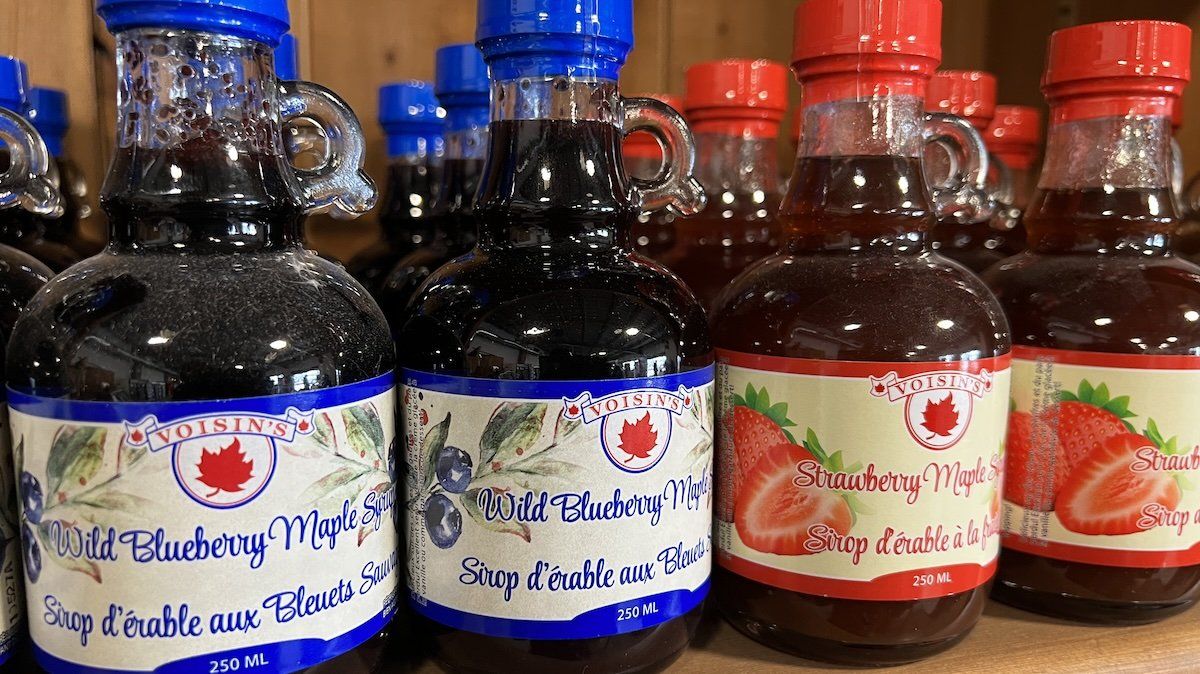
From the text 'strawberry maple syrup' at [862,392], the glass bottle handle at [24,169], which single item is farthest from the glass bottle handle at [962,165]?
the glass bottle handle at [24,169]

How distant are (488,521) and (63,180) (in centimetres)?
50

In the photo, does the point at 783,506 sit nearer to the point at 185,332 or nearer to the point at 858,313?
the point at 858,313

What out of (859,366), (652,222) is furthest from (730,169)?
(859,366)

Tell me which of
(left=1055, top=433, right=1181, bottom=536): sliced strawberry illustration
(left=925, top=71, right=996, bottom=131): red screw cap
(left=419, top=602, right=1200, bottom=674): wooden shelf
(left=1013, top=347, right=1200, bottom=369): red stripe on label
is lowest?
(left=419, top=602, right=1200, bottom=674): wooden shelf

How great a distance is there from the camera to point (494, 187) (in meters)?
0.51

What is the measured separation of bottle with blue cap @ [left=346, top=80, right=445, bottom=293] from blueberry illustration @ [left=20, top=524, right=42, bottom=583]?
1.14ft

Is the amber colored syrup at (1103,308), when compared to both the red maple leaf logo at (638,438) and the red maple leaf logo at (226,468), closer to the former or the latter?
the red maple leaf logo at (638,438)

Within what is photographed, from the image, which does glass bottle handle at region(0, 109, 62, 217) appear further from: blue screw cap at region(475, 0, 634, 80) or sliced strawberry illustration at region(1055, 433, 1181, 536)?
sliced strawberry illustration at region(1055, 433, 1181, 536)

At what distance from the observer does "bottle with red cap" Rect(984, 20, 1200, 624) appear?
58 cm

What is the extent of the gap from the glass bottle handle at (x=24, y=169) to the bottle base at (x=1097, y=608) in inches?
26.6

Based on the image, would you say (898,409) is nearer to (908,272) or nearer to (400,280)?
(908,272)

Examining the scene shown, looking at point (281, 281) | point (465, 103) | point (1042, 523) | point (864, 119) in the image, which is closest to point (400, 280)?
point (465, 103)

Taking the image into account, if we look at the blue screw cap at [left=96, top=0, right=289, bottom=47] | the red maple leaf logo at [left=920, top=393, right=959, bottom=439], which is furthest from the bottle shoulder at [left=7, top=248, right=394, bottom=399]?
the red maple leaf logo at [left=920, top=393, right=959, bottom=439]

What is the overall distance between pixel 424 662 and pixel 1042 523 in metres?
0.42
